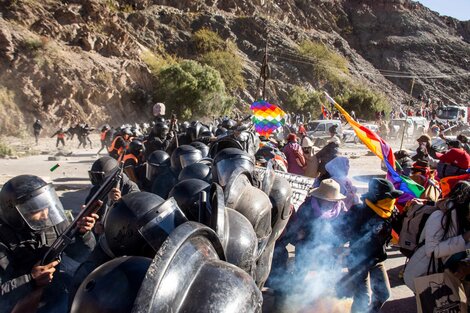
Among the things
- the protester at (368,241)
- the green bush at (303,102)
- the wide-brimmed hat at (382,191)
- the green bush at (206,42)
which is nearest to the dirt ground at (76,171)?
the protester at (368,241)

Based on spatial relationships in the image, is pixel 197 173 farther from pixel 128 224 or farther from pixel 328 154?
pixel 328 154

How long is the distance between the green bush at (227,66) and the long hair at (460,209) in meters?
44.2

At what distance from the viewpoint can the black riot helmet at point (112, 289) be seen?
1.77m

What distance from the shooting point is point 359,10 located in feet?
291

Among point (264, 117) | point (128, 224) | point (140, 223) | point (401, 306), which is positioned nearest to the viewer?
point (140, 223)

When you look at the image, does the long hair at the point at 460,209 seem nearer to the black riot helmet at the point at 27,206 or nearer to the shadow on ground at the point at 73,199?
the black riot helmet at the point at 27,206

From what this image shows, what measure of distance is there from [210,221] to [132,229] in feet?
1.79

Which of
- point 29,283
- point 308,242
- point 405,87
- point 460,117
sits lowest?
point 405,87

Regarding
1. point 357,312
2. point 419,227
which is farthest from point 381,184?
point 357,312

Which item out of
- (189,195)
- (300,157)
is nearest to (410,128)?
(300,157)

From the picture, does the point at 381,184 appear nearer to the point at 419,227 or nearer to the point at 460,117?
the point at 419,227

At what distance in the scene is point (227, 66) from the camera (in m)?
47.0

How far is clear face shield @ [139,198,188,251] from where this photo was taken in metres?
2.28

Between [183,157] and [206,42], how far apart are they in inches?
1794
